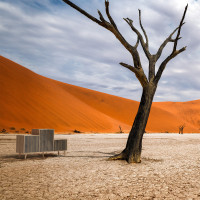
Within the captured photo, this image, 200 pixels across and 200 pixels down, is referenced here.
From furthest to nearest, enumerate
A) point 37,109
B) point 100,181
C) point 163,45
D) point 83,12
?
point 37,109 → point 163,45 → point 83,12 → point 100,181

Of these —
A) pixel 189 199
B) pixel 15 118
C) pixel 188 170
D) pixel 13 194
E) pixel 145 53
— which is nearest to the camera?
pixel 189 199

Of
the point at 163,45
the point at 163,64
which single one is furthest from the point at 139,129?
the point at 163,45

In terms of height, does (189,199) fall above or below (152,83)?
below

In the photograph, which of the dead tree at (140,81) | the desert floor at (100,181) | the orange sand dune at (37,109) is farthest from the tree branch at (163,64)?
the orange sand dune at (37,109)

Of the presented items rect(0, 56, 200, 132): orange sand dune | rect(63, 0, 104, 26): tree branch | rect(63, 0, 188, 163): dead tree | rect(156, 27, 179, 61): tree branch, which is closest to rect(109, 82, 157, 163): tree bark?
rect(63, 0, 188, 163): dead tree

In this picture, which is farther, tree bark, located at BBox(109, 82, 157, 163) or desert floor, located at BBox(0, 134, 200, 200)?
tree bark, located at BBox(109, 82, 157, 163)

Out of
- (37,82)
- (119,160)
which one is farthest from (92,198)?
(37,82)

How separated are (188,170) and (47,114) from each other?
32224 mm

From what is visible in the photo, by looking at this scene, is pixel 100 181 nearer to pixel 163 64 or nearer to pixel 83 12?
pixel 163 64

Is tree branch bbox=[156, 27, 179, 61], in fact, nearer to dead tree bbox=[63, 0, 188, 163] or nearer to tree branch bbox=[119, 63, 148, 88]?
dead tree bbox=[63, 0, 188, 163]

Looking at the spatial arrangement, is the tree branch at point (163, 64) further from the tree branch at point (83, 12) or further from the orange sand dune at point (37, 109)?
the orange sand dune at point (37, 109)

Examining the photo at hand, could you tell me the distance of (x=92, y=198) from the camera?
3.78 m

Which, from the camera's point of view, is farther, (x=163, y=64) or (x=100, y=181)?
(x=163, y=64)

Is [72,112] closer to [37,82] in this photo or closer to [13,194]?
[37,82]
